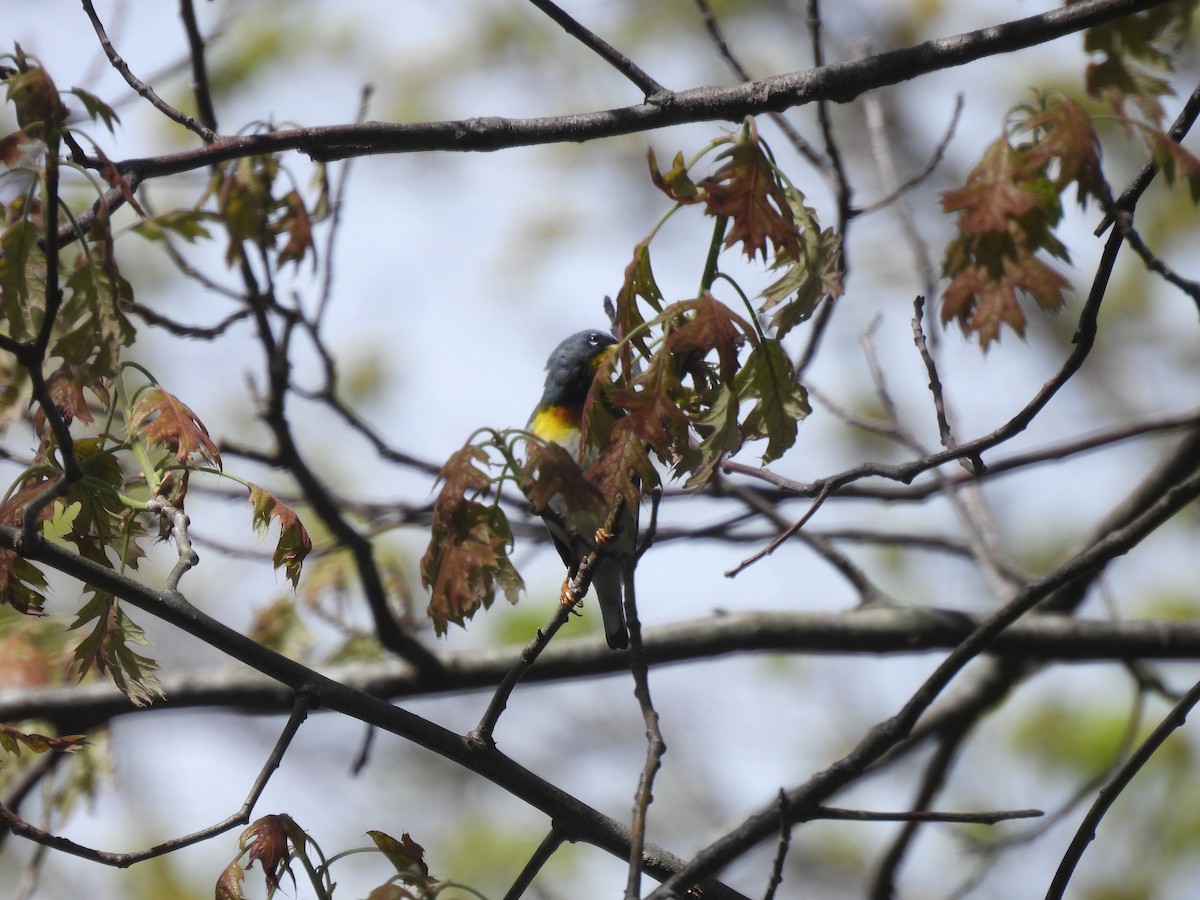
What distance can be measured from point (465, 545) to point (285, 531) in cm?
38

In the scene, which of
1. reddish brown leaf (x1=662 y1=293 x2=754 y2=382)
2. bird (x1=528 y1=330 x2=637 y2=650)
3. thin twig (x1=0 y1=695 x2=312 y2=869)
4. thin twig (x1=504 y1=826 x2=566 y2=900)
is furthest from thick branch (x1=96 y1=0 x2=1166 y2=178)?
bird (x1=528 y1=330 x2=637 y2=650)

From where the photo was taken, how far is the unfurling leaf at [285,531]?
1.92 meters

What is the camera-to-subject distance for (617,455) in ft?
5.87

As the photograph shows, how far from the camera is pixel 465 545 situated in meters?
1.73

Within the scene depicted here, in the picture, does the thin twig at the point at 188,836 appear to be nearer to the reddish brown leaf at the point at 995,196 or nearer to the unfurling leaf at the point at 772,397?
the unfurling leaf at the point at 772,397

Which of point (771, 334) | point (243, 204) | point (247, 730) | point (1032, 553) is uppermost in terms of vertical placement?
point (1032, 553)

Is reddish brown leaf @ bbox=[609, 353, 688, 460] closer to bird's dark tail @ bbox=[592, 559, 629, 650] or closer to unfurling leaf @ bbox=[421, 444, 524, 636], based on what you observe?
unfurling leaf @ bbox=[421, 444, 524, 636]

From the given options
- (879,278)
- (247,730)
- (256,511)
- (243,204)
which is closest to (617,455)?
(256,511)

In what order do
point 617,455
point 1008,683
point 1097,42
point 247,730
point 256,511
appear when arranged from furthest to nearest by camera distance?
1. point 247,730
2. point 1008,683
3. point 1097,42
4. point 256,511
5. point 617,455

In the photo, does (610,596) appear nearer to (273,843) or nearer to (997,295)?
(997,295)

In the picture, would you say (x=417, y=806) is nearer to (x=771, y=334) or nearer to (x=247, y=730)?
(x=247, y=730)

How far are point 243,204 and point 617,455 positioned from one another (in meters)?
1.91

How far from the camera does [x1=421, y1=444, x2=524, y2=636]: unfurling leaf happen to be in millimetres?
1725

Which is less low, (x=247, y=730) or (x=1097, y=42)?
(x=247, y=730)
